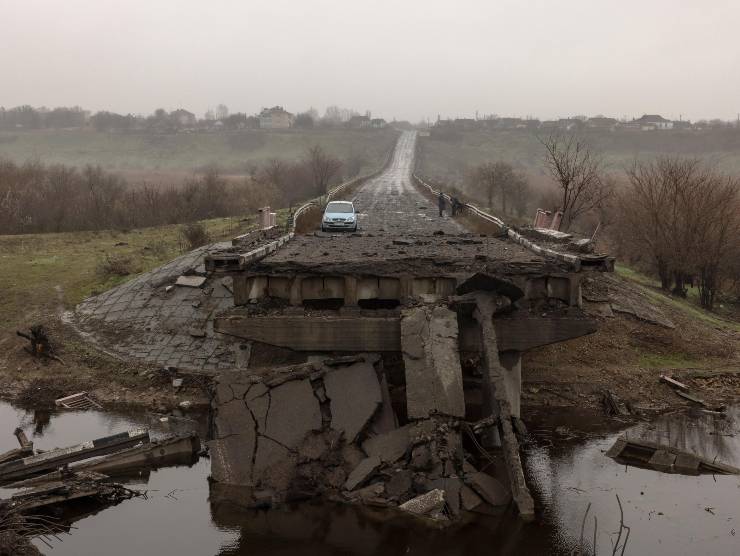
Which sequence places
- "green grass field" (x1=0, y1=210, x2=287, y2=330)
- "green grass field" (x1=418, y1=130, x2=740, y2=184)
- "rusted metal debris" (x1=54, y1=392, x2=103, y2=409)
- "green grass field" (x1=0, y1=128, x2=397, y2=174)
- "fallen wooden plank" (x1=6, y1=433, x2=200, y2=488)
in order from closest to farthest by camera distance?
"fallen wooden plank" (x1=6, y1=433, x2=200, y2=488)
"rusted metal debris" (x1=54, y1=392, x2=103, y2=409)
"green grass field" (x1=0, y1=210, x2=287, y2=330)
"green grass field" (x1=418, y1=130, x2=740, y2=184)
"green grass field" (x1=0, y1=128, x2=397, y2=174)

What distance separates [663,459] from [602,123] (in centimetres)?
13888

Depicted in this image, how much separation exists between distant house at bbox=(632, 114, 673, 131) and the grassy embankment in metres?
52.1

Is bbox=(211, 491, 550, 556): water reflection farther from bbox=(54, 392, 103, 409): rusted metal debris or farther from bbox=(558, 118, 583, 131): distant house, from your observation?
bbox=(558, 118, 583, 131): distant house

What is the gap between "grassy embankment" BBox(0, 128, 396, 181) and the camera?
351 ft

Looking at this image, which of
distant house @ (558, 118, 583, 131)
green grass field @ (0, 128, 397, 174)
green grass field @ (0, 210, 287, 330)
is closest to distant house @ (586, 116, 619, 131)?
distant house @ (558, 118, 583, 131)

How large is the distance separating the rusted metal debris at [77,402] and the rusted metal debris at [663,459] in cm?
1120

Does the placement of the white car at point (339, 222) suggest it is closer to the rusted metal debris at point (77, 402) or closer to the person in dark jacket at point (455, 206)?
the person in dark jacket at point (455, 206)

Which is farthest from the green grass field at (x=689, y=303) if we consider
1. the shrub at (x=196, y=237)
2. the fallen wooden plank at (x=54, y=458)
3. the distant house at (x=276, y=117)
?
the distant house at (x=276, y=117)

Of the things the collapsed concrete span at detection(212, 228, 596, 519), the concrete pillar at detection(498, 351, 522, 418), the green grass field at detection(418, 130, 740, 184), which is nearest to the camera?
the collapsed concrete span at detection(212, 228, 596, 519)

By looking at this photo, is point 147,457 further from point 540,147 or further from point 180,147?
point 180,147

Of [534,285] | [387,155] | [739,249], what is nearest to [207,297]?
[534,285]

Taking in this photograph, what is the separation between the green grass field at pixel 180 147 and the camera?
10694 cm

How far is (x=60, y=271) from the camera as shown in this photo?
2572 cm

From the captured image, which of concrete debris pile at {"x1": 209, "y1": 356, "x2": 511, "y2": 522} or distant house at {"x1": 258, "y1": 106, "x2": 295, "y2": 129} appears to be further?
distant house at {"x1": 258, "y1": 106, "x2": 295, "y2": 129}
